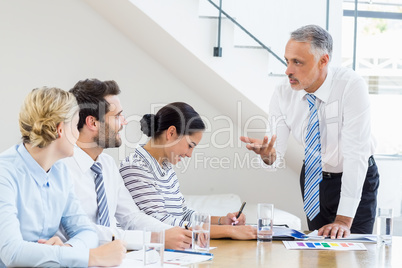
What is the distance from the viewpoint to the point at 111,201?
7.46 ft

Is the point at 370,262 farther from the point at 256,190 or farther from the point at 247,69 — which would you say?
the point at 256,190

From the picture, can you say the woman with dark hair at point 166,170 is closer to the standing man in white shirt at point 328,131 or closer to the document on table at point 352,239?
the document on table at point 352,239

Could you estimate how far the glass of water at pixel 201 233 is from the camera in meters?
1.96

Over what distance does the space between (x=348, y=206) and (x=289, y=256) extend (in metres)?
0.64

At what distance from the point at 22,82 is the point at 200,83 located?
142 centimetres

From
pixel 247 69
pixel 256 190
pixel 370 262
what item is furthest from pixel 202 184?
pixel 370 262

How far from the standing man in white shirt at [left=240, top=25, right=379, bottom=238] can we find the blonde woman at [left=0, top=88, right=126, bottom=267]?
1004mm

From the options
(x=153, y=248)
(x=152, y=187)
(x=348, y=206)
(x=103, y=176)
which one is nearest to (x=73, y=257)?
(x=153, y=248)

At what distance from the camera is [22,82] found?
4.53 m

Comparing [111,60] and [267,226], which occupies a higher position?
[111,60]

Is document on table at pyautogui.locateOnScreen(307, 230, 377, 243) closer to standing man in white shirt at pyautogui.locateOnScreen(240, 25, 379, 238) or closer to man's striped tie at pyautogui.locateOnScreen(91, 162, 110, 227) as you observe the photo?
standing man in white shirt at pyautogui.locateOnScreen(240, 25, 379, 238)

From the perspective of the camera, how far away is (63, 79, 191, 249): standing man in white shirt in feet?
6.76

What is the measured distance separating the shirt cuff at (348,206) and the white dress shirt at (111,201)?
0.79 metres

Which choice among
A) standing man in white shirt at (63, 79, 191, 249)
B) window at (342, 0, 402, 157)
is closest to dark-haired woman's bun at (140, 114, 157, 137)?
standing man in white shirt at (63, 79, 191, 249)
